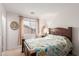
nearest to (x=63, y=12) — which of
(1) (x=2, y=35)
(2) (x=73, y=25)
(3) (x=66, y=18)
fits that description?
(3) (x=66, y=18)

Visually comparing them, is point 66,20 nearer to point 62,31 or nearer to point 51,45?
point 62,31

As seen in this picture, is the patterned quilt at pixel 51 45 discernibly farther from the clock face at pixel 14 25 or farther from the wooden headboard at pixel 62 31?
the clock face at pixel 14 25

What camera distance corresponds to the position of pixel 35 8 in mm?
1628

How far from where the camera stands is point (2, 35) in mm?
1632

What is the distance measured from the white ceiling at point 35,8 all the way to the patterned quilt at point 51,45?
16.0 inches

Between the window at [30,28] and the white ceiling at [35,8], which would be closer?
the white ceiling at [35,8]

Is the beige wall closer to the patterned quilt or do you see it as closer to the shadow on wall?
the shadow on wall

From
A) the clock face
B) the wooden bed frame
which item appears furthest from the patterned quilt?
the clock face

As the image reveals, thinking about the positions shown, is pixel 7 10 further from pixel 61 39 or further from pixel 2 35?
pixel 61 39

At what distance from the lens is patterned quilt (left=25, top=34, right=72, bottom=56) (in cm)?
161

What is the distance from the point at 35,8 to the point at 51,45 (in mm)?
622

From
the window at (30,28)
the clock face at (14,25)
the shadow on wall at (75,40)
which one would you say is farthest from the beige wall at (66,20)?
the clock face at (14,25)

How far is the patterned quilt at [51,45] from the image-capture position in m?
1.61

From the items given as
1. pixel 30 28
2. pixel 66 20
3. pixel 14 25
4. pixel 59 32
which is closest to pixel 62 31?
pixel 59 32
